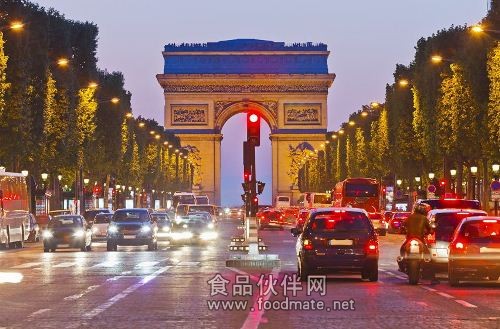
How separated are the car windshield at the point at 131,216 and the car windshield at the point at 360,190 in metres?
35.6

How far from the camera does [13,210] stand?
6016 centimetres

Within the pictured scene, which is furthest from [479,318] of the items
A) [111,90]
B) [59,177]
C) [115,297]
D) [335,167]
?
[335,167]

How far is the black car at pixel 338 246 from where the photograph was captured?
30.2 m

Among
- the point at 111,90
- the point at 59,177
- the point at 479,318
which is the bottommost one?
the point at 479,318

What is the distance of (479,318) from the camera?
19797 mm

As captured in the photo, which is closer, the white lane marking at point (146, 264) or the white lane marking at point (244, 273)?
the white lane marking at point (244, 273)

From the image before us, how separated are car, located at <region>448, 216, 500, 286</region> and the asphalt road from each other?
351 mm

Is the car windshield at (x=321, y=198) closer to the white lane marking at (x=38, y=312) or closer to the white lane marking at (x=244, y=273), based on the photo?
the white lane marking at (x=244, y=273)

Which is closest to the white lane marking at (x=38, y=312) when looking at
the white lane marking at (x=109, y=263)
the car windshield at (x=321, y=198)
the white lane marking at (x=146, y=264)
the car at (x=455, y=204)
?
the white lane marking at (x=146, y=264)

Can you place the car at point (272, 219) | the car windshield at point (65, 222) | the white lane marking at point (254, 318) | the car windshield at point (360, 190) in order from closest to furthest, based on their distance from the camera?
A: the white lane marking at point (254, 318)
the car windshield at point (65, 222)
the car windshield at point (360, 190)
the car at point (272, 219)

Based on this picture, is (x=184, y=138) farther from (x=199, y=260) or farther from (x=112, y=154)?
(x=199, y=260)

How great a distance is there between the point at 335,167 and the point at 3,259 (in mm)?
119260

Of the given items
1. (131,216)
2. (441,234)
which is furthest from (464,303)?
(131,216)

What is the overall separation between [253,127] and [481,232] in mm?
8356
